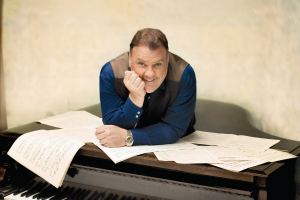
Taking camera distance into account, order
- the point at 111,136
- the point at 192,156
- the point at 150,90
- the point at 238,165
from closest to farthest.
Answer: the point at 238,165, the point at 192,156, the point at 111,136, the point at 150,90

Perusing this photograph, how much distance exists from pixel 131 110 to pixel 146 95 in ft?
0.49

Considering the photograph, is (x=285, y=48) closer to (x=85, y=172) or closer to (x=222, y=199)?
(x=222, y=199)

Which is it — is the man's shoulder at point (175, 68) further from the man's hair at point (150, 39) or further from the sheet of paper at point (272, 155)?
the sheet of paper at point (272, 155)

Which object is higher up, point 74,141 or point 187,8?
point 187,8

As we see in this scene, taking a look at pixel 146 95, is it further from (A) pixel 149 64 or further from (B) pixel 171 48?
(B) pixel 171 48

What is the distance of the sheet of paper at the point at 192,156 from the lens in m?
1.22

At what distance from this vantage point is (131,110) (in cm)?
152

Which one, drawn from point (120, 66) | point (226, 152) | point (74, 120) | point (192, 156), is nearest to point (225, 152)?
point (226, 152)

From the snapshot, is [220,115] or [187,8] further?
[187,8]

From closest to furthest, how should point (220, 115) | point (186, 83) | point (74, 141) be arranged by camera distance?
1. point (74, 141)
2. point (186, 83)
3. point (220, 115)

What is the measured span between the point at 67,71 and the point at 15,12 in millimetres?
688

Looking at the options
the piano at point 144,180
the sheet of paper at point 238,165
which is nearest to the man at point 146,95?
the piano at point 144,180

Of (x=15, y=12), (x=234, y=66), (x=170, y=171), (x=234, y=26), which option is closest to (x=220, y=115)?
(x=234, y=66)

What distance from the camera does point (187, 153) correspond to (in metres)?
1.33
